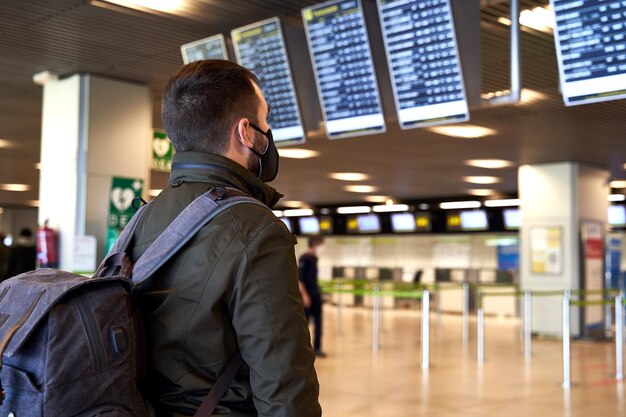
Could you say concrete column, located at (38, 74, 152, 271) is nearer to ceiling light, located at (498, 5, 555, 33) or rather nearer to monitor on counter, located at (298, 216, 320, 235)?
ceiling light, located at (498, 5, 555, 33)

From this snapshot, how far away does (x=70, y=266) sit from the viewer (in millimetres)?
8031

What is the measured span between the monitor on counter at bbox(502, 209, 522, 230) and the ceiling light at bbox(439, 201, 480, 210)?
3.05 feet

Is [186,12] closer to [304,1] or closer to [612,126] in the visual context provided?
[304,1]

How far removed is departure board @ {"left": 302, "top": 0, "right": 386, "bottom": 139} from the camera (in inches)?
233

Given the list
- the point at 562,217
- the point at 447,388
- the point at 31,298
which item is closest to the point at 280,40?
the point at 447,388

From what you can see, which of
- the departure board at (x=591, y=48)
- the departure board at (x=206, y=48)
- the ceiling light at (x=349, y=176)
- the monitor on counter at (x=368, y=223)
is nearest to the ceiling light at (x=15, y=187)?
the ceiling light at (x=349, y=176)

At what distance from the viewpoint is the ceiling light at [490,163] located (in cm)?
1514

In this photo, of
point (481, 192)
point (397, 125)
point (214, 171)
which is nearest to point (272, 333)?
point (214, 171)

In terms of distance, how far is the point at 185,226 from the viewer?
1660mm

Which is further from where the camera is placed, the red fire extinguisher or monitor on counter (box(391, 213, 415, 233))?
monitor on counter (box(391, 213, 415, 233))

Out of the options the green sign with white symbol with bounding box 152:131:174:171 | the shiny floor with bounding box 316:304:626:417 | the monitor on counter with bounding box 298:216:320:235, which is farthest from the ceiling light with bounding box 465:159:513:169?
the monitor on counter with bounding box 298:216:320:235

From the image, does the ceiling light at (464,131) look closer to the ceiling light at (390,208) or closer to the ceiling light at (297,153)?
the ceiling light at (297,153)

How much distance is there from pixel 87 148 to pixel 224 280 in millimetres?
7006

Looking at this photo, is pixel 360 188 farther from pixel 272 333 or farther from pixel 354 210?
pixel 272 333
